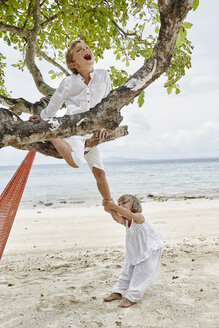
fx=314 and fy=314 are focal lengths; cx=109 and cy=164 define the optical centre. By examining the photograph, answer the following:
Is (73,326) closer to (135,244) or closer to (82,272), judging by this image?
(135,244)

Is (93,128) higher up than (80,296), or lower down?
higher up

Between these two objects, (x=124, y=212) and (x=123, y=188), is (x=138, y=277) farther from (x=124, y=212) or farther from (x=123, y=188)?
(x=123, y=188)

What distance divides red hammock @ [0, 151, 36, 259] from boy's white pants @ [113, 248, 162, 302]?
4.31 ft

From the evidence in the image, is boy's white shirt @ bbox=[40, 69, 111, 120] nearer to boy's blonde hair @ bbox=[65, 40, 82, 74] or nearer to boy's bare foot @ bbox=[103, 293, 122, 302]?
boy's blonde hair @ bbox=[65, 40, 82, 74]

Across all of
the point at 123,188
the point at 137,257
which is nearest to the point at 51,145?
the point at 137,257

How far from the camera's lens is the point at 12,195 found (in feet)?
9.60

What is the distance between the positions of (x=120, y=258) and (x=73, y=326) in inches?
82.5

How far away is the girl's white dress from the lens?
10.5ft

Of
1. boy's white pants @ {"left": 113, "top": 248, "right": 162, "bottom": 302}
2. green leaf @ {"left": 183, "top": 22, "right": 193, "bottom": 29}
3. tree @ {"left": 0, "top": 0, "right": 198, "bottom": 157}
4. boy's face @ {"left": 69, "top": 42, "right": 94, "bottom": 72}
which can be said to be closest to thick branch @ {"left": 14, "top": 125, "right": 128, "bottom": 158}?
tree @ {"left": 0, "top": 0, "right": 198, "bottom": 157}

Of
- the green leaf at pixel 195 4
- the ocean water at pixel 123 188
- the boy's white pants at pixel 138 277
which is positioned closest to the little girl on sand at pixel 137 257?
the boy's white pants at pixel 138 277

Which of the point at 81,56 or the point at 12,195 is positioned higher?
the point at 81,56

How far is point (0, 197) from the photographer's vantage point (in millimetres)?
2908

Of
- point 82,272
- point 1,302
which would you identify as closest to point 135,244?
point 82,272

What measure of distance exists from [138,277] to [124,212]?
75cm
